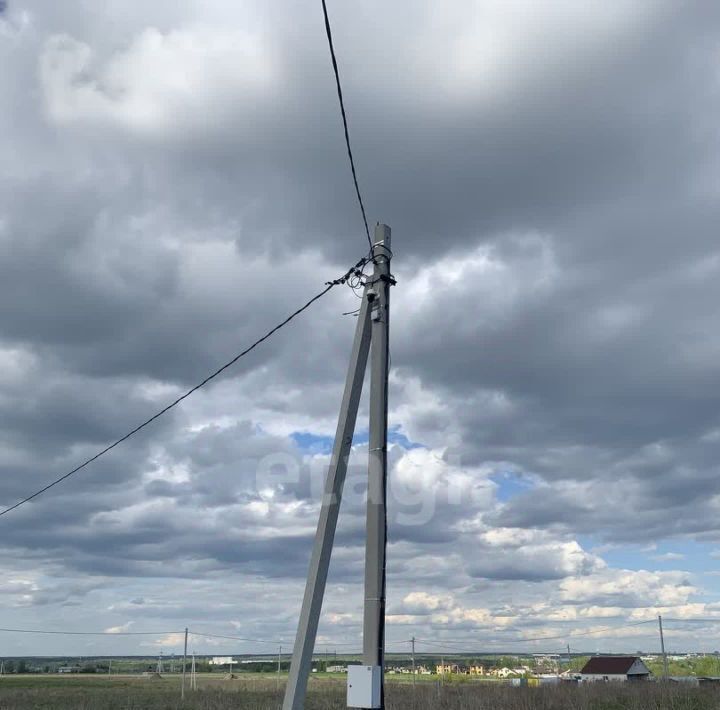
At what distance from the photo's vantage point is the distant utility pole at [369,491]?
782 cm

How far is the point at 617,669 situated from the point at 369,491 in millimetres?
54210

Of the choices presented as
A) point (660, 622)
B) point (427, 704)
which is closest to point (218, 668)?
point (660, 622)

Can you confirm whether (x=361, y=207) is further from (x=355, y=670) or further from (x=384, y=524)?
(x=355, y=670)

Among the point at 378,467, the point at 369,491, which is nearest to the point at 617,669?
the point at 369,491

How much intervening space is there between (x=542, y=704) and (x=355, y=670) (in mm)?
15575

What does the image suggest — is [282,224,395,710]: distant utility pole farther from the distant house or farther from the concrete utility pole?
the distant house

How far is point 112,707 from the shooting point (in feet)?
83.2

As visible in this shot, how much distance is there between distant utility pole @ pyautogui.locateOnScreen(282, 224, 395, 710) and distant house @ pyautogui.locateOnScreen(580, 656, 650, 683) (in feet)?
164

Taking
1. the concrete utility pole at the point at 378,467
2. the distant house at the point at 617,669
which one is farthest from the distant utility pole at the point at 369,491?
the distant house at the point at 617,669

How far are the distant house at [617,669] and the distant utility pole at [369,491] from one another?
49.9m

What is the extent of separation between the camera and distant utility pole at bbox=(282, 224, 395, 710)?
782 centimetres

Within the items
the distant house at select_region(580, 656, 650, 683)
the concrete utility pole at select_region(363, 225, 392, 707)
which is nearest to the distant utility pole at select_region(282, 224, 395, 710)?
the concrete utility pole at select_region(363, 225, 392, 707)

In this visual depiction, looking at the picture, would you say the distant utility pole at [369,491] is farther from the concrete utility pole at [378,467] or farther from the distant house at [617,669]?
the distant house at [617,669]

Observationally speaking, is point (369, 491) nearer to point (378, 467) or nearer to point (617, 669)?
point (378, 467)
